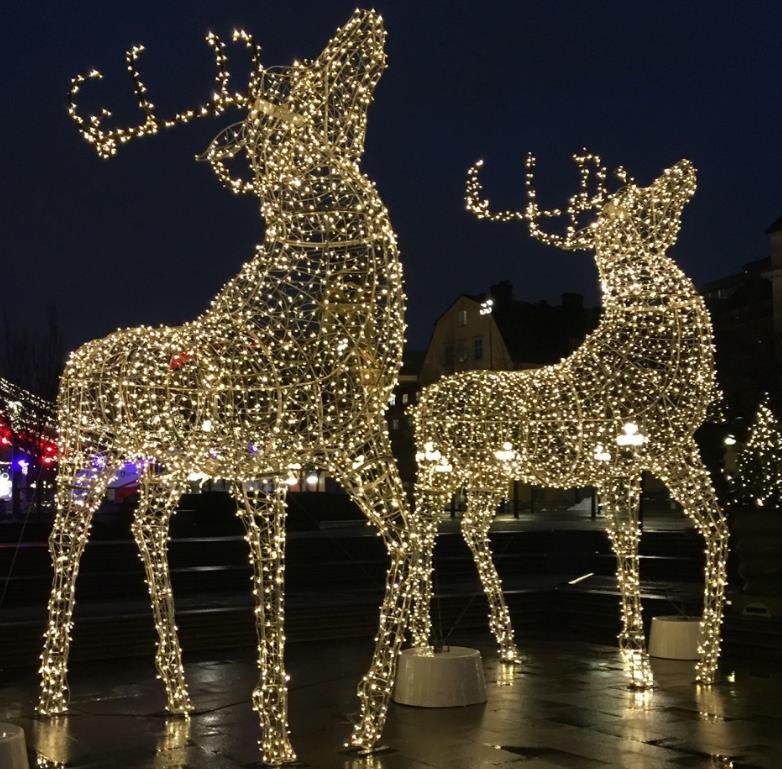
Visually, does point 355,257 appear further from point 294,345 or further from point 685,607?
point 685,607

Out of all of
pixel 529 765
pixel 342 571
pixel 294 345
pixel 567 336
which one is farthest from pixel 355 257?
pixel 567 336

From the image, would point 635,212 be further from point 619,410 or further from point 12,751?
point 12,751

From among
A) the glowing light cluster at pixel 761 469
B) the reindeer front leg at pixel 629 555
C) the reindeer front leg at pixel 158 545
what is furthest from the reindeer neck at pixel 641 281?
the reindeer front leg at pixel 158 545

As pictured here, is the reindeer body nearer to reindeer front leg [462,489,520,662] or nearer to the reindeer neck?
the reindeer neck

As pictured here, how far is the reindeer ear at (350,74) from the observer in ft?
20.3

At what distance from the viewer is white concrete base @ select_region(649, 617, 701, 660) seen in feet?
32.1

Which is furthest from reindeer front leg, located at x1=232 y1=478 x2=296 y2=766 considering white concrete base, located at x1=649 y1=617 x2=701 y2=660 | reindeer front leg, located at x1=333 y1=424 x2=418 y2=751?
white concrete base, located at x1=649 y1=617 x2=701 y2=660

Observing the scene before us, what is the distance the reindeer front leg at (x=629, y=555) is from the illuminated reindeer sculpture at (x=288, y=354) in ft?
9.77

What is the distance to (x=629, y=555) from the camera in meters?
8.87

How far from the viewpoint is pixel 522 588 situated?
43.0ft

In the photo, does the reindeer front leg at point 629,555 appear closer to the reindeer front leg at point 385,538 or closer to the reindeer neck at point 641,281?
the reindeer neck at point 641,281

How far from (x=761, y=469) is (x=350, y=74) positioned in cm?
726

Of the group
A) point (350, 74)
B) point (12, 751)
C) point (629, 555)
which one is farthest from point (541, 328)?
point (12, 751)

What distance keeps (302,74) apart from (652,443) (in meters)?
3.86
